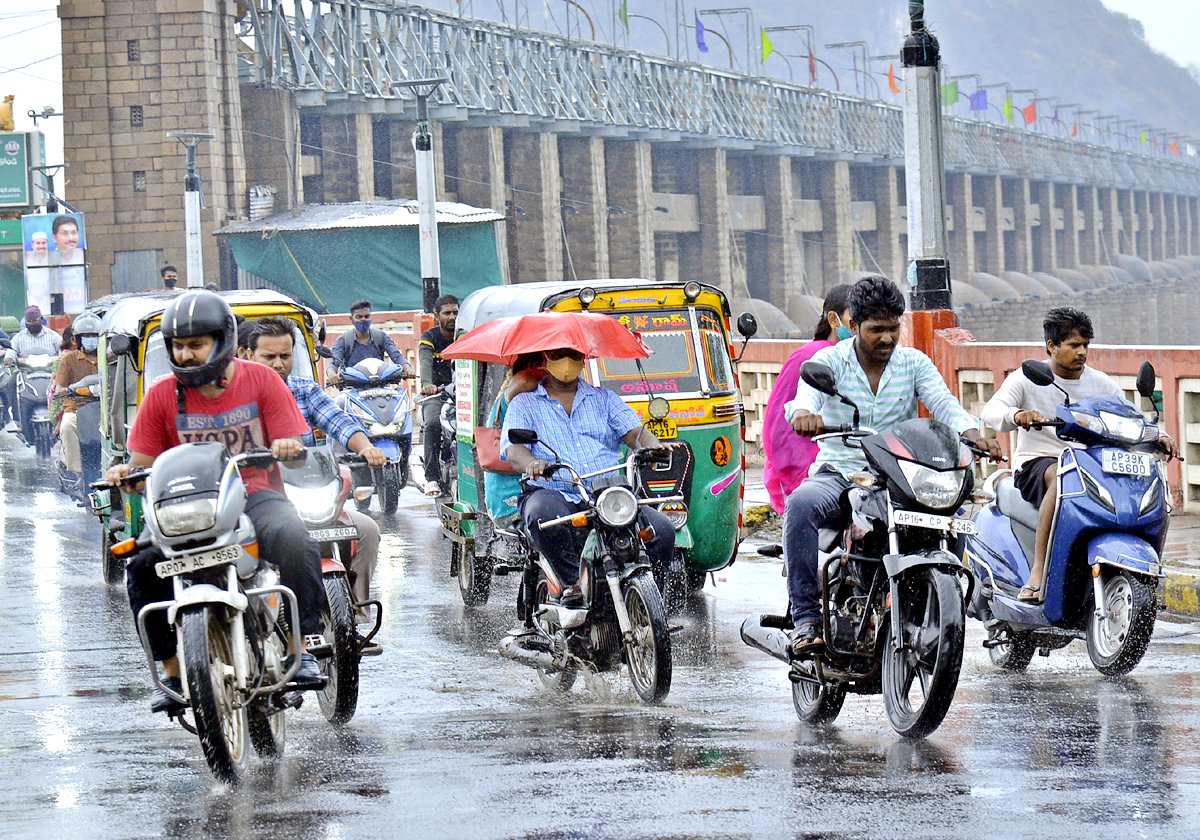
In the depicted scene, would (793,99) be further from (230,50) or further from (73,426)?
(73,426)

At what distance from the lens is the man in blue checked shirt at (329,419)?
6684 millimetres

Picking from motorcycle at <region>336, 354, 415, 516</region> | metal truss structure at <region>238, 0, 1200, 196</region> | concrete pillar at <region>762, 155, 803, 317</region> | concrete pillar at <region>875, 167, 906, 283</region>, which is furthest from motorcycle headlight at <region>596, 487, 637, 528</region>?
concrete pillar at <region>875, 167, 906, 283</region>

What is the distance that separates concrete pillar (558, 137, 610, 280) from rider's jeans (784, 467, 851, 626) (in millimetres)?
51775

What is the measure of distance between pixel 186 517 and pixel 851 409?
2.38 meters

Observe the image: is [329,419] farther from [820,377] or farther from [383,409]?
[383,409]

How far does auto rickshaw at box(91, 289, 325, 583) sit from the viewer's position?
1047cm

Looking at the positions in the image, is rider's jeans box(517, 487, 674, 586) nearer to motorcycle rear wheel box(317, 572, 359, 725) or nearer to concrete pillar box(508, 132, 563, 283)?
motorcycle rear wheel box(317, 572, 359, 725)

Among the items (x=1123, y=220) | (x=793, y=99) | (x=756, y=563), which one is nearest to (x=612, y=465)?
(x=756, y=563)

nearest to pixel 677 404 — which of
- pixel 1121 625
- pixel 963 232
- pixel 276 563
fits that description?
pixel 1121 625

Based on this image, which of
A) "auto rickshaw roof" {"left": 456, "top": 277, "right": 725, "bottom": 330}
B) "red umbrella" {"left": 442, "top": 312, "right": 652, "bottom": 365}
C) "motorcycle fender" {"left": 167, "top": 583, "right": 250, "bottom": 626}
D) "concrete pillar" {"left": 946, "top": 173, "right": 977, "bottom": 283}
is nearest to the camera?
"motorcycle fender" {"left": 167, "top": 583, "right": 250, "bottom": 626}

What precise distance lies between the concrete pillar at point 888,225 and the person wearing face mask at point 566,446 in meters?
73.8

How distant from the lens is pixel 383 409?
14414 mm

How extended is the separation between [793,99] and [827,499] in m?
69.3

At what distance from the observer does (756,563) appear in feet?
37.8
